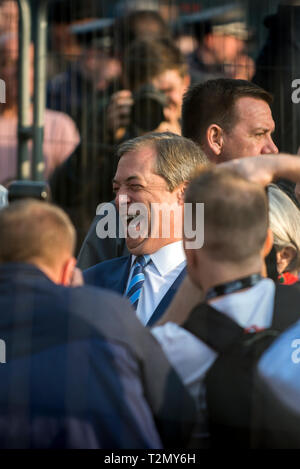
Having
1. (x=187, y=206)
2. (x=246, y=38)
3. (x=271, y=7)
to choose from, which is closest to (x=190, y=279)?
(x=187, y=206)

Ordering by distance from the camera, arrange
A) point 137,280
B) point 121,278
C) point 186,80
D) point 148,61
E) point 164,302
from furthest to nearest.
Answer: point 186,80, point 148,61, point 121,278, point 137,280, point 164,302

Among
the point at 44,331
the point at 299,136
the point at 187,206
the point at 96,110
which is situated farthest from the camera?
the point at 96,110

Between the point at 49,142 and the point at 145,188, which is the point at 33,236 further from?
the point at 49,142

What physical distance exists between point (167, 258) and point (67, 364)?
119 cm

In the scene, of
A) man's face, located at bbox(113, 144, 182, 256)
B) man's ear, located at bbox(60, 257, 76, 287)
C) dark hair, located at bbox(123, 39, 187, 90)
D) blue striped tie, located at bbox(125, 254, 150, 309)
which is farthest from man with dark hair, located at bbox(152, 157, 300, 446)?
dark hair, located at bbox(123, 39, 187, 90)

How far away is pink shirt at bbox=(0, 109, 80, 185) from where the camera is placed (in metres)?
4.60

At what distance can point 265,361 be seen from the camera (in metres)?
1.84

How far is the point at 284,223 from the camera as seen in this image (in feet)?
9.21

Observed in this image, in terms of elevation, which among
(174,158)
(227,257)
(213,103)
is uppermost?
(213,103)

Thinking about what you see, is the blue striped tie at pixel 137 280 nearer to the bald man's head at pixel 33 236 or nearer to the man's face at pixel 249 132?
the man's face at pixel 249 132

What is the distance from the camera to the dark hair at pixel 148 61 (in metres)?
4.70

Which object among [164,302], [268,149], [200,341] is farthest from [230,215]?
[268,149]
